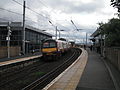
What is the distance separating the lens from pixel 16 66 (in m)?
20.8

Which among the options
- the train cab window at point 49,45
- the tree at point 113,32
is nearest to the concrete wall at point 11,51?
the train cab window at point 49,45

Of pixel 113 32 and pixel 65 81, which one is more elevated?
pixel 113 32

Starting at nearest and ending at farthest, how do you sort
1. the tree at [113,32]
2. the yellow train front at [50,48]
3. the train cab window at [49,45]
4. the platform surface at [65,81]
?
the platform surface at [65,81] → the tree at [113,32] → the yellow train front at [50,48] → the train cab window at [49,45]

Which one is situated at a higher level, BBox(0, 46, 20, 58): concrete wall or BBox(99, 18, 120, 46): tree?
BBox(99, 18, 120, 46): tree

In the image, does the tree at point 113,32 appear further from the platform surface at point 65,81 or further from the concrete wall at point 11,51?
the concrete wall at point 11,51

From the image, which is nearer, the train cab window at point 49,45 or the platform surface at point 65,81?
the platform surface at point 65,81

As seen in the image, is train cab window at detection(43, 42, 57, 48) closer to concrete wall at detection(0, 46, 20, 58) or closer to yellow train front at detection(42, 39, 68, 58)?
yellow train front at detection(42, 39, 68, 58)

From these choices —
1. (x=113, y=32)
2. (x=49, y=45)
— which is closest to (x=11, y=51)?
(x=49, y=45)

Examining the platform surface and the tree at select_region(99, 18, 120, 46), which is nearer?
the platform surface

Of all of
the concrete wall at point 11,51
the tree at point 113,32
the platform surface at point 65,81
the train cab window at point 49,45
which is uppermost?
the tree at point 113,32

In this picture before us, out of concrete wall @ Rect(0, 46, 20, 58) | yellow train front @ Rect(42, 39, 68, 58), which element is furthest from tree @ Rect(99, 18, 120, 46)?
concrete wall @ Rect(0, 46, 20, 58)

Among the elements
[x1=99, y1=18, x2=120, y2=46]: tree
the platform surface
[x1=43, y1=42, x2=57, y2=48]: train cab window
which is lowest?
the platform surface

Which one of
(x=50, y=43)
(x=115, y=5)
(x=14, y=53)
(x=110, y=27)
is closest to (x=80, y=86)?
(x=115, y=5)

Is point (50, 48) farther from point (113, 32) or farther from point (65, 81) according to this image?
point (65, 81)
